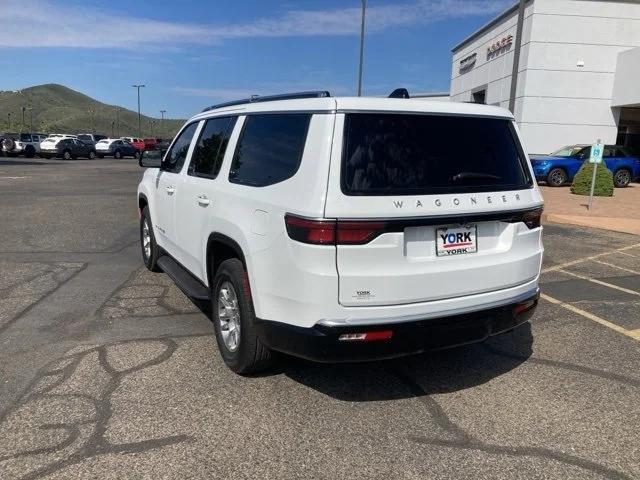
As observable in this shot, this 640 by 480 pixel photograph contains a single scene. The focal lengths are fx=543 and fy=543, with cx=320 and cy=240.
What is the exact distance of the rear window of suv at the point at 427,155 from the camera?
304 cm

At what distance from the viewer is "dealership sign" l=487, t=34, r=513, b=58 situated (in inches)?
1065

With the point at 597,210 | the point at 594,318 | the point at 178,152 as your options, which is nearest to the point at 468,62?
the point at 597,210

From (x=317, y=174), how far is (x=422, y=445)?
1.61 metres

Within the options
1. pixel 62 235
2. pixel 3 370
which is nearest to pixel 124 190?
pixel 62 235

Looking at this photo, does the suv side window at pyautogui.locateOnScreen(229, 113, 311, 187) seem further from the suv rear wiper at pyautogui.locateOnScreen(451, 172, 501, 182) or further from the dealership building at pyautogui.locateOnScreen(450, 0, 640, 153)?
the dealership building at pyautogui.locateOnScreen(450, 0, 640, 153)

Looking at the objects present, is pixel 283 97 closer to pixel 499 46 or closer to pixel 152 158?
pixel 152 158

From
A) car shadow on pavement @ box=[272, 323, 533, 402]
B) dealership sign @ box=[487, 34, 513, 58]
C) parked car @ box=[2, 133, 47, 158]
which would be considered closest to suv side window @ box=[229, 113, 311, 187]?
car shadow on pavement @ box=[272, 323, 533, 402]

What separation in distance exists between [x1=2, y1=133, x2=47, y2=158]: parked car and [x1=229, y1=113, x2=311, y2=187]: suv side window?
40.6 metres

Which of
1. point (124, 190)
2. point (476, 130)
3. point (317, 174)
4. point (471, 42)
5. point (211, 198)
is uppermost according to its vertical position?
point (471, 42)

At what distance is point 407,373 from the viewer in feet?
12.8

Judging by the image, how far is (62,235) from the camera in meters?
9.00

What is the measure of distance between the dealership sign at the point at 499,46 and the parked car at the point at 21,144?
3151 centimetres

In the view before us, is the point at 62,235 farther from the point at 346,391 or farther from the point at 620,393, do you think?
the point at 620,393

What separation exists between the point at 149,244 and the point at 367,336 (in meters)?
4.20
